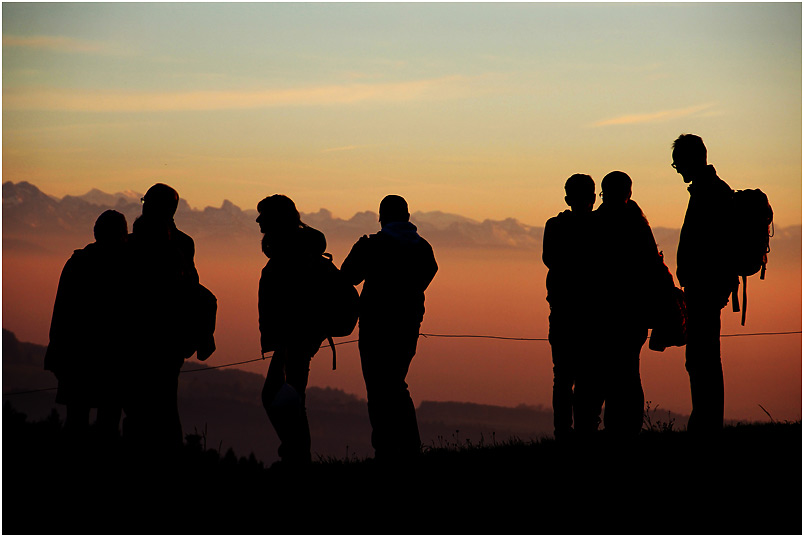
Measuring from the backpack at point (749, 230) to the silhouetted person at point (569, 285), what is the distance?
1.11 meters

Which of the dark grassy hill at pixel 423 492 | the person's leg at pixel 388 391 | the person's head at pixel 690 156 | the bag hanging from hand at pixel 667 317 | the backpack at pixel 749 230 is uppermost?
→ the person's head at pixel 690 156

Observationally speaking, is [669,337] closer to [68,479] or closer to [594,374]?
[594,374]

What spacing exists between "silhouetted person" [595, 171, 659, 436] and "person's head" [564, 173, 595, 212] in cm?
32

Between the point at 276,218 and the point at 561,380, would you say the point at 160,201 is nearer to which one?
the point at 276,218

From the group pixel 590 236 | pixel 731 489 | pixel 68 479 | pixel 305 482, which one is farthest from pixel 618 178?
pixel 68 479

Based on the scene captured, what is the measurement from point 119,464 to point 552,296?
3.63 meters

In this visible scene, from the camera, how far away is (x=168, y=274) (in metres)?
7.76

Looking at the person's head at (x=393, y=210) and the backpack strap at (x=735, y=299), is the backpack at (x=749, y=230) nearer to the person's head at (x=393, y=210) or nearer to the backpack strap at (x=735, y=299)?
the backpack strap at (x=735, y=299)

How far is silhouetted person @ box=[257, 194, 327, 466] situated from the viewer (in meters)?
7.69

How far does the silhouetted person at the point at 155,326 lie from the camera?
25.2 ft

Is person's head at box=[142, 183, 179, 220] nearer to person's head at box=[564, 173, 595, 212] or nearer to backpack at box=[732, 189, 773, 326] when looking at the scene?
person's head at box=[564, 173, 595, 212]

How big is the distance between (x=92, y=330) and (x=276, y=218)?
5.23ft

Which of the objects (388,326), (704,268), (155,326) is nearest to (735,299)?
(704,268)

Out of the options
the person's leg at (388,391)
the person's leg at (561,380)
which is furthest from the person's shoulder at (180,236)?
the person's leg at (561,380)
